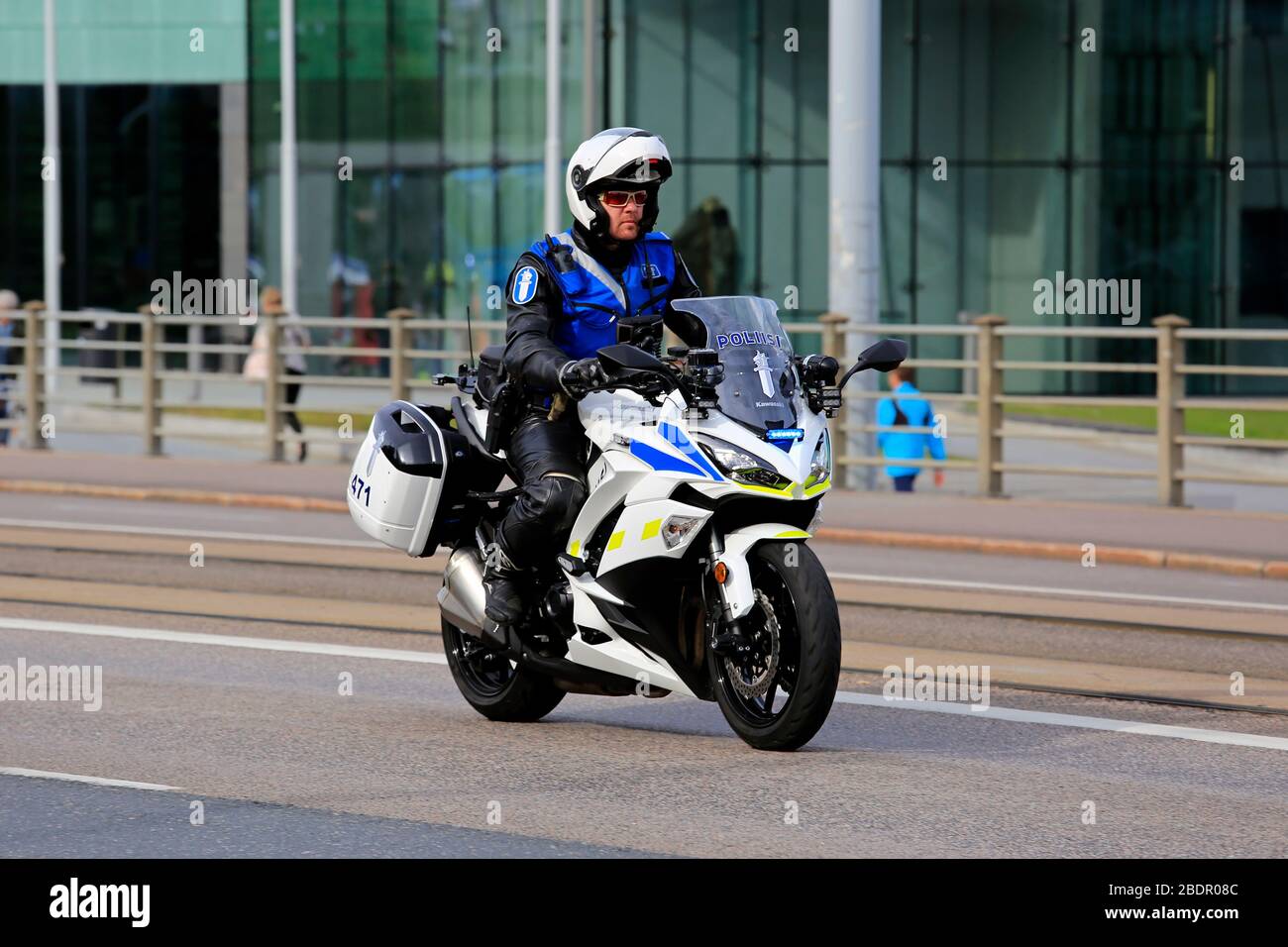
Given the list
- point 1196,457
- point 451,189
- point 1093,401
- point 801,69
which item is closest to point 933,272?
point 801,69

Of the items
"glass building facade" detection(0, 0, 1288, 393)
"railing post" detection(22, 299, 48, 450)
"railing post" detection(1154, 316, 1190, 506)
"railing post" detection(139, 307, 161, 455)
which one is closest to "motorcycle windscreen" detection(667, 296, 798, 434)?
"railing post" detection(1154, 316, 1190, 506)

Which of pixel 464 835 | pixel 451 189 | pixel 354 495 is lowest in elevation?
pixel 464 835

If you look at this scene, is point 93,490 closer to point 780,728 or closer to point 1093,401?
point 1093,401

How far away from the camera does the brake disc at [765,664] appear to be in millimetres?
7453

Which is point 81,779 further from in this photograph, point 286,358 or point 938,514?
point 286,358

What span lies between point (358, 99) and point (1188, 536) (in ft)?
90.8

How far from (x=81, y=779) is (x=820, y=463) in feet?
8.55

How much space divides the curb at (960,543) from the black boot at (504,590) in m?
7.94

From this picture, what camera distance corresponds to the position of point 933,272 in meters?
39.1

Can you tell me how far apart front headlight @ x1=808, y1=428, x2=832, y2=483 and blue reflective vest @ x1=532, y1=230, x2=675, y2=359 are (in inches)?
33.2

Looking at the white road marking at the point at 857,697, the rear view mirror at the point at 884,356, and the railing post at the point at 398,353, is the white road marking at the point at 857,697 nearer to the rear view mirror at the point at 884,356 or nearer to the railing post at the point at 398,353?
the rear view mirror at the point at 884,356

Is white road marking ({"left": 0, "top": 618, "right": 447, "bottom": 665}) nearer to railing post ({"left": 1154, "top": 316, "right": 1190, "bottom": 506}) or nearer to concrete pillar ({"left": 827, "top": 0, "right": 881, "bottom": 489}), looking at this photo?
railing post ({"left": 1154, "top": 316, "right": 1190, "bottom": 506})

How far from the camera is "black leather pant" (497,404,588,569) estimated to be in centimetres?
791
